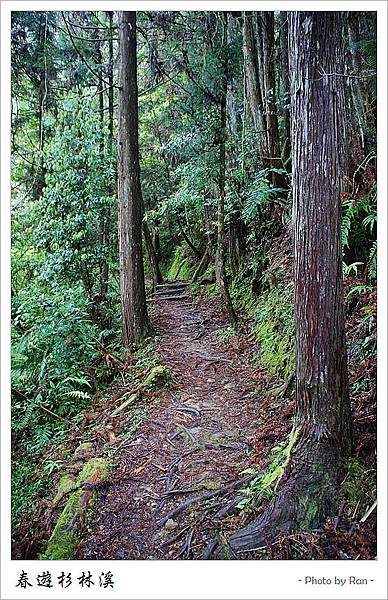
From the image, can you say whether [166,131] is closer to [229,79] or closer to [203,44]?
[203,44]

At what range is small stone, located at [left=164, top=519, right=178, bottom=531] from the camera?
366 cm

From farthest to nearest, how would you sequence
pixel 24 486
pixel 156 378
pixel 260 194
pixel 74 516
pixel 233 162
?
pixel 233 162 < pixel 260 194 < pixel 156 378 < pixel 24 486 < pixel 74 516

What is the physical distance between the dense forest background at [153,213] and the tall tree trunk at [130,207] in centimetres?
11

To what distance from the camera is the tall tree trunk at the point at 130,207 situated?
793 centimetres

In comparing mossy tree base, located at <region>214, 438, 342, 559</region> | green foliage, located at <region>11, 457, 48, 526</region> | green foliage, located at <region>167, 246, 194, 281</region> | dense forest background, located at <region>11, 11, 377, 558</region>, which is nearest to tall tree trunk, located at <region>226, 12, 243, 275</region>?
dense forest background, located at <region>11, 11, 377, 558</region>

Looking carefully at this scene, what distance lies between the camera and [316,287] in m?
3.34

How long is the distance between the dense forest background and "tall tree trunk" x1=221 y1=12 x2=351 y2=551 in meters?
0.53

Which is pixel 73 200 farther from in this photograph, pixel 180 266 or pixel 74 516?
pixel 180 266

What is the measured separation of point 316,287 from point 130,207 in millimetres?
5422

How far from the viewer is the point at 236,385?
20.8ft

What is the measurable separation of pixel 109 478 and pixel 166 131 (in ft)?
41.2

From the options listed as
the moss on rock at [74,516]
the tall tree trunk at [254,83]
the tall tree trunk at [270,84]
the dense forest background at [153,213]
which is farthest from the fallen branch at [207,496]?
the tall tree trunk at [254,83]

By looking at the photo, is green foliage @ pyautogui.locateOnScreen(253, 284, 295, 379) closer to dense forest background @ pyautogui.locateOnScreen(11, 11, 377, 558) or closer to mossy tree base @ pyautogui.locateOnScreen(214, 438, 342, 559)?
dense forest background @ pyautogui.locateOnScreen(11, 11, 377, 558)

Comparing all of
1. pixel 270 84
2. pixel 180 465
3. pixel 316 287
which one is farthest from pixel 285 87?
pixel 180 465
